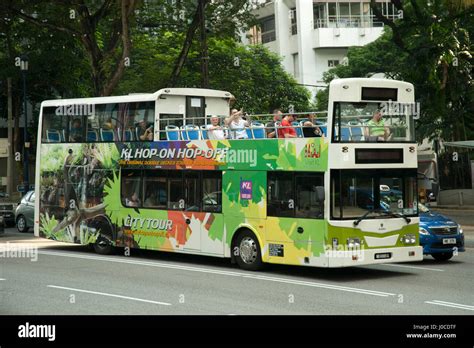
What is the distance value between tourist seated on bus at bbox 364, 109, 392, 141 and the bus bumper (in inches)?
86.1

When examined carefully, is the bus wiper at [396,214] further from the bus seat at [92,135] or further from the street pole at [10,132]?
the street pole at [10,132]

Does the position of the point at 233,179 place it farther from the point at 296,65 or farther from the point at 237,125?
the point at 296,65

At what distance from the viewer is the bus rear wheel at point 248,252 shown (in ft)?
60.4

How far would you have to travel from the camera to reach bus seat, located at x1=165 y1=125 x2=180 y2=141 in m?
20.4

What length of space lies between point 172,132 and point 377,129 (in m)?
5.28

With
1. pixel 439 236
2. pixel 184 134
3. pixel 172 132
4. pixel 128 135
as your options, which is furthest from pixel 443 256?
pixel 128 135

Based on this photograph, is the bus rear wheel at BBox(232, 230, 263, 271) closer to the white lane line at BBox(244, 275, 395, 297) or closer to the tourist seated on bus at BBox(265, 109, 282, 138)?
the white lane line at BBox(244, 275, 395, 297)

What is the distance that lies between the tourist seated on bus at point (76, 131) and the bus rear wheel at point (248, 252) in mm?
6188

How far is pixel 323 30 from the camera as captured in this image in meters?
64.9

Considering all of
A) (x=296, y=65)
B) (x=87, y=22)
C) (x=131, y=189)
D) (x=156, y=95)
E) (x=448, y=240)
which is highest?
(x=296, y=65)

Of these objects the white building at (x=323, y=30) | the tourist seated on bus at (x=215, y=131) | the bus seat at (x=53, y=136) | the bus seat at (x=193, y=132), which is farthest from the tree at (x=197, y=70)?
the tourist seated on bus at (x=215, y=131)

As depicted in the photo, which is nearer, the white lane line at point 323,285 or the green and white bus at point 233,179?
the white lane line at point 323,285
